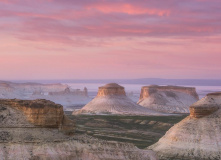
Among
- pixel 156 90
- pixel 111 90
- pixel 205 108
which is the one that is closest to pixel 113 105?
pixel 111 90

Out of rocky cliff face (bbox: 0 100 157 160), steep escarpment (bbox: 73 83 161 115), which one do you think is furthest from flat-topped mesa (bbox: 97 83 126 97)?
rocky cliff face (bbox: 0 100 157 160)

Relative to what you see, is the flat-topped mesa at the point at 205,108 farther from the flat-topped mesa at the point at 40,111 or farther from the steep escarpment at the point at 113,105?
the steep escarpment at the point at 113,105

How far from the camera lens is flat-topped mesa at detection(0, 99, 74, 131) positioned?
3469 cm

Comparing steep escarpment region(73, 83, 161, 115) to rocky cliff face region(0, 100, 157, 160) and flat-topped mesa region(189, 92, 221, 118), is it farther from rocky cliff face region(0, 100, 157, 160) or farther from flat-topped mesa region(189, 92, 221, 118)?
rocky cliff face region(0, 100, 157, 160)

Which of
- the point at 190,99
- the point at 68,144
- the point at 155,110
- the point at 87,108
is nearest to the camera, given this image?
the point at 68,144

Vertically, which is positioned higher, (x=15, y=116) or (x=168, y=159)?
(x=15, y=116)

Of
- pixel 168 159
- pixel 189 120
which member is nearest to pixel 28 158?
pixel 168 159

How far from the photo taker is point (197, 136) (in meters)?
51.8

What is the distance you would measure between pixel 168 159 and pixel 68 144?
61.0ft

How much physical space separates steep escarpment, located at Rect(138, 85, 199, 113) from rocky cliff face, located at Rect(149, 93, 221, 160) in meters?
101

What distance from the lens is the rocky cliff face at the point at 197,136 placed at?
50.2m

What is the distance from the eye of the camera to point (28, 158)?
1230 inches

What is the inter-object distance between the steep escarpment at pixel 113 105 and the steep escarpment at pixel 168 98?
15.3 metres

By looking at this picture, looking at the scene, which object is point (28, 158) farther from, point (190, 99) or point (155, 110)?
point (190, 99)
